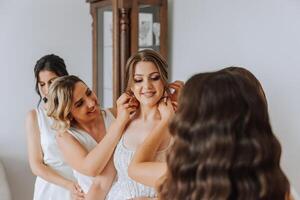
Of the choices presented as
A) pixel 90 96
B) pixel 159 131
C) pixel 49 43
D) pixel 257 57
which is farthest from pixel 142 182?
pixel 49 43

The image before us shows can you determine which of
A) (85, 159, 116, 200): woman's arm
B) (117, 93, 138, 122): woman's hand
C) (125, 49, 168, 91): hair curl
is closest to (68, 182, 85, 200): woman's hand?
(85, 159, 116, 200): woman's arm

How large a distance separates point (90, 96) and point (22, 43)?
53.9 inches

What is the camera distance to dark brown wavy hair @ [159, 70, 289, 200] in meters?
0.75

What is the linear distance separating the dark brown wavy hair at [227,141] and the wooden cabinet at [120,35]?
1.74m

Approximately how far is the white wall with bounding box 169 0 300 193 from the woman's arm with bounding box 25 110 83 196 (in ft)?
2.89

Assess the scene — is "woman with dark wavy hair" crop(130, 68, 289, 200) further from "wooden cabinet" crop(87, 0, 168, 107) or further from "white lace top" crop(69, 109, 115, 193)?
"wooden cabinet" crop(87, 0, 168, 107)

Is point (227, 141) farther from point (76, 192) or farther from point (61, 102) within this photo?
point (76, 192)

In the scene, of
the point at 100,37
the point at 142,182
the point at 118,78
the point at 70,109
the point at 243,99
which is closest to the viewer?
the point at 243,99

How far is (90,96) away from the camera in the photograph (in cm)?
168

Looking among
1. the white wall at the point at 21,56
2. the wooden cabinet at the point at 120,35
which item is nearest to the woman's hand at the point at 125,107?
the wooden cabinet at the point at 120,35

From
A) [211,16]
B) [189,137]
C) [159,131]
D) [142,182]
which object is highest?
[211,16]

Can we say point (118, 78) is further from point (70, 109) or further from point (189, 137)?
point (189, 137)

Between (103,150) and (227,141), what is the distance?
762 mm

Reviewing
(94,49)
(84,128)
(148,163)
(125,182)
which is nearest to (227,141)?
(148,163)
